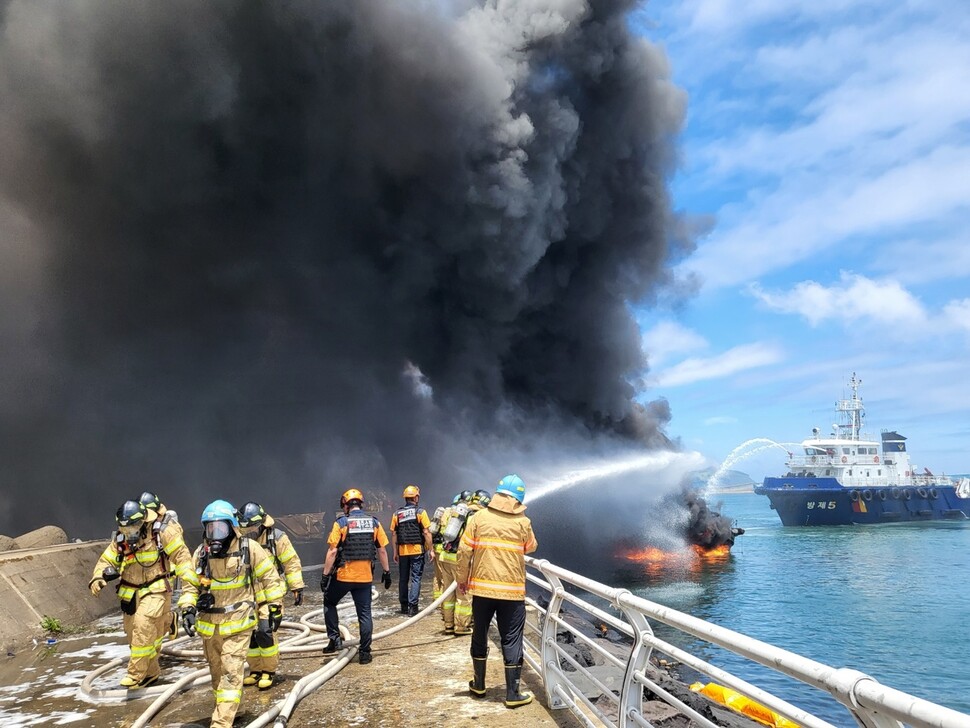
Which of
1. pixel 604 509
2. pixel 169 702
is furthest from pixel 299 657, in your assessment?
pixel 604 509

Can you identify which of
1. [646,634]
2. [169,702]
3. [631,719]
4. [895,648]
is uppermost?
[646,634]

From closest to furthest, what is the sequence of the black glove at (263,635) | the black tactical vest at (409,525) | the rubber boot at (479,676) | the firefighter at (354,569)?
the rubber boot at (479,676), the black glove at (263,635), the firefighter at (354,569), the black tactical vest at (409,525)

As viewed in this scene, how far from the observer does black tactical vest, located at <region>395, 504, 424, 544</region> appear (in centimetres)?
1015

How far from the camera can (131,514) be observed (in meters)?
6.59

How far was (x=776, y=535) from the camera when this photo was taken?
6262cm

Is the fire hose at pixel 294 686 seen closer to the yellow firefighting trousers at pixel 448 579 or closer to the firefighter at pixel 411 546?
the yellow firefighting trousers at pixel 448 579

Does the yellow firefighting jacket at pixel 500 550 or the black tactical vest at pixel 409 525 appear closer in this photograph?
the yellow firefighting jacket at pixel 500 550

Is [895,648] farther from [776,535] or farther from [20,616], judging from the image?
[776,535]

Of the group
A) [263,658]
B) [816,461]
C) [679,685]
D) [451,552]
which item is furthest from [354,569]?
[816,461]

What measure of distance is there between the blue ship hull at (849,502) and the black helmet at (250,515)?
2727 inches

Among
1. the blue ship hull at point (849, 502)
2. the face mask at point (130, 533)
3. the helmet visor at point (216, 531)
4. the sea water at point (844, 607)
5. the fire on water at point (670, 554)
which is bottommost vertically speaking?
the sea water at point (844, 607)

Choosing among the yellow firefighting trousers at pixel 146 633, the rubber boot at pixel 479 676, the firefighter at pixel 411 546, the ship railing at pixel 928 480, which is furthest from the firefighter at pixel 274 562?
the ship railing at pixel 928 480

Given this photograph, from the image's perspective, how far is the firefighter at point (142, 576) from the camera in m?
6.59

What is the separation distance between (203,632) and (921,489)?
81.0 metres
